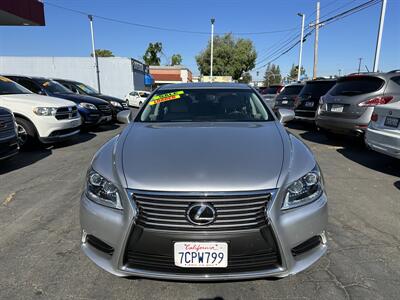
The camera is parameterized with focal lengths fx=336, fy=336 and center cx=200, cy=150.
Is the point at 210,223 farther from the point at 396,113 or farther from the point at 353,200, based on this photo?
the point at 396,113

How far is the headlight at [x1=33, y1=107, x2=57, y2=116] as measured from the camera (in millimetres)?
7379

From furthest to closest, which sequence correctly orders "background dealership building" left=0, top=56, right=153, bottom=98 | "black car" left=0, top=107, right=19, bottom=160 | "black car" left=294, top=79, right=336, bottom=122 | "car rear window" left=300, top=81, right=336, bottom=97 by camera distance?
"background dealership building" left=0, top=56, right=153, bottom=98 → "car rear window" left=300, top=81, right=336, bottom=97 → "black car" left=294, top=79, right=336, bottom=122 → "black car" left=0, top=107, right=19, bottom=160

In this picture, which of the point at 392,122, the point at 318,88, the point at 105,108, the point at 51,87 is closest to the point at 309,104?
the point at 318,88

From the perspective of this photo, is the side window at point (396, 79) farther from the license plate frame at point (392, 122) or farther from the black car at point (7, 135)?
the black car at point (7, 135)

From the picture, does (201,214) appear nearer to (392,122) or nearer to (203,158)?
(203,158)

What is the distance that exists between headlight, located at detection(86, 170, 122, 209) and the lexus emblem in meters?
0.49

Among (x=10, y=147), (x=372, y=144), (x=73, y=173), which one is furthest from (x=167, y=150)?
(x=372, y=144)

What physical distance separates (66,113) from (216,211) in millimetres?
6884

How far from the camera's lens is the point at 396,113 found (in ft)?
17.9

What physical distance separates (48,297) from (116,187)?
3.29 ft

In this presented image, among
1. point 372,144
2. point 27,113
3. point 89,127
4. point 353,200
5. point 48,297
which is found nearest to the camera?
point 48,297

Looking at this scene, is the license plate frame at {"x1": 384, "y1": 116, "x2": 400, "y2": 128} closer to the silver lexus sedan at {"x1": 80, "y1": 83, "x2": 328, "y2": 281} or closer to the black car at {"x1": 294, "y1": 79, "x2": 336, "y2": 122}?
the silver lexus sedan at {"x1": 80, "y1": 83, "x2": 328, "y2": 281}

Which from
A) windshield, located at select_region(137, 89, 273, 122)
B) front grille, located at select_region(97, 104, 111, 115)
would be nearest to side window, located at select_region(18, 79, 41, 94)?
front grille, located at select_region(97, 104, 111, 115)

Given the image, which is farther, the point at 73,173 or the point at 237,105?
the point at 73,173
